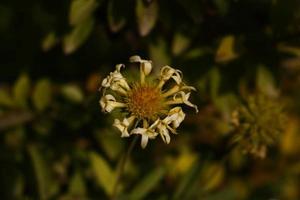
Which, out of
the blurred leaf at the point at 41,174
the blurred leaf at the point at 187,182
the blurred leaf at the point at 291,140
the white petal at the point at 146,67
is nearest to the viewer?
the white petal at the point at 146,67

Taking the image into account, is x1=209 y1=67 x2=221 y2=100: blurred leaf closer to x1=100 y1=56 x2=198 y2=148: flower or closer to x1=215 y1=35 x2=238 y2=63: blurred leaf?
x1=215 y1=35 x2=238 y2=63: blurred leaf

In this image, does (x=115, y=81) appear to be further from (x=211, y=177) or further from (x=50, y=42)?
(x=211, y=177)

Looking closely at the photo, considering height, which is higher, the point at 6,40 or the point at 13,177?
the point at 6,40

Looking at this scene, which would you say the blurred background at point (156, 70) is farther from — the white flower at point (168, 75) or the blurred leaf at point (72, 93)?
the white flower at point (168, 75)

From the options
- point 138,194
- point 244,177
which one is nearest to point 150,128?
point 138,194

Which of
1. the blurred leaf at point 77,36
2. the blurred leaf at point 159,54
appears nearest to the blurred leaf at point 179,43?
the blurred leaf at point 159,54

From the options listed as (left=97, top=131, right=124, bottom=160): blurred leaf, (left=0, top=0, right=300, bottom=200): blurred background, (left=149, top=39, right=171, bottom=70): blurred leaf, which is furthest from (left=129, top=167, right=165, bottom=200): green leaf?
(left=149, top=39, right=171, bottom=70): blurred leaf

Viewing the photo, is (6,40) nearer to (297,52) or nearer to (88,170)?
(88,170)

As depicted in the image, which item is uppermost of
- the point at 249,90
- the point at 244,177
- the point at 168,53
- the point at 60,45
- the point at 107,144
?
the point at 60,45
